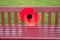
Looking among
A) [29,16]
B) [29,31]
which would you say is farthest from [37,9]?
[29,31]

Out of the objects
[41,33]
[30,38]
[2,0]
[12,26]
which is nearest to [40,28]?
[41,33]

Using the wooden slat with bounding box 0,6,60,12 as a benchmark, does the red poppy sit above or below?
below

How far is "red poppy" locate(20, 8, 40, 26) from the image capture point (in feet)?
5.51

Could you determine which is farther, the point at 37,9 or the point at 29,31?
the point at 29,31

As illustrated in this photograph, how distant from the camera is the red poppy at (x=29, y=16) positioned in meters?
1.68

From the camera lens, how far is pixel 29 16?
173 centimetres

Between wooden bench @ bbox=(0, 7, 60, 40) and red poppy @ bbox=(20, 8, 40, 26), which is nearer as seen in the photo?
red poppy @ bbox=(20, 8, 40, 26)

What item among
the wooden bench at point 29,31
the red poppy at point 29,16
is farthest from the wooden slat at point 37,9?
the wooden bench at point 29,31

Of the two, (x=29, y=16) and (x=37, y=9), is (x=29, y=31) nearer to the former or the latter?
(x=29, y=16)

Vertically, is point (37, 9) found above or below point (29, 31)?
above

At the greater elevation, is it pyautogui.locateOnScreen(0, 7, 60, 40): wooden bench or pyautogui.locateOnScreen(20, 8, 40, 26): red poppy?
pyautogui.locateOnScreen(20, 8, 40, 26): red poppy

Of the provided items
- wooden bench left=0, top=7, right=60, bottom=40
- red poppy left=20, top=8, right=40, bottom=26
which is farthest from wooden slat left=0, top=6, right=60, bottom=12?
wooden bench left=0, top=7, right=60, bottom=40

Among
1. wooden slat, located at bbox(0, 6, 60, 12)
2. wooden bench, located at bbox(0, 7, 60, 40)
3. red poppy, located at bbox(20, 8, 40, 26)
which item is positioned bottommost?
wooden bench, located at bbox(0, 7, 60, 40)

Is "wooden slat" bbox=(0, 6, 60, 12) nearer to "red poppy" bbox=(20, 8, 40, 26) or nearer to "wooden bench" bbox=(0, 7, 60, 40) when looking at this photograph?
"red poppy" bbox=(20, 8, 40, 26)
